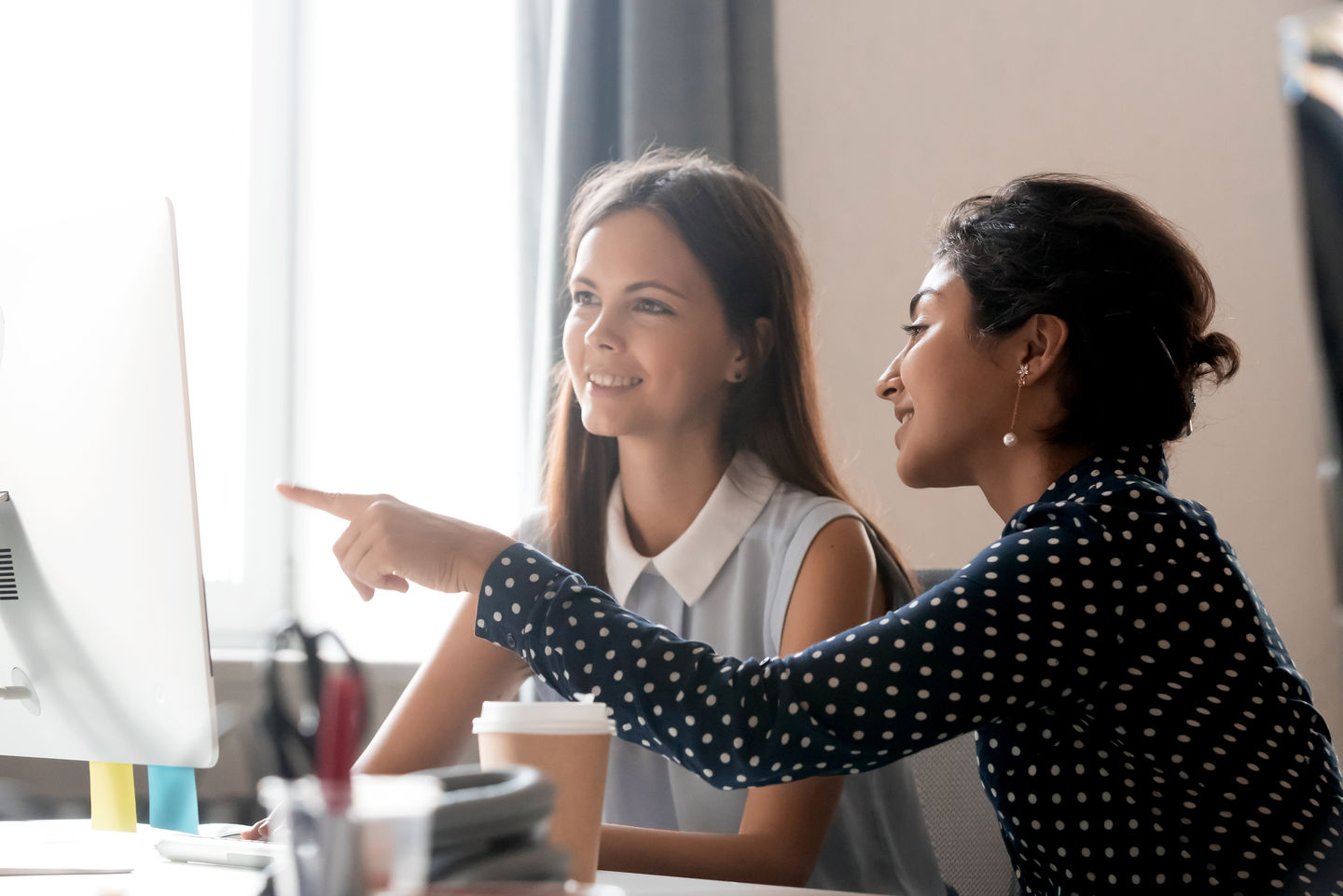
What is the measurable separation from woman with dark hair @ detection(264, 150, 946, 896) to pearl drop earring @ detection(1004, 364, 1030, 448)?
0.82 ft

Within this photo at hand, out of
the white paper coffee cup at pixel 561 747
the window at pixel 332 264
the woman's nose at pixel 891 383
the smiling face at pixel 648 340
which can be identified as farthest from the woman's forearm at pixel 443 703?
the window at pixel 332 264

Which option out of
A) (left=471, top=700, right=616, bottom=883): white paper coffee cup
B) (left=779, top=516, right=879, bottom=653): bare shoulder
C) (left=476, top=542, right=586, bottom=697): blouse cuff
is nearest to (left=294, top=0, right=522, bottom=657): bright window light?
(left=779, top=516, right=879, bottom=653): bare shoulder

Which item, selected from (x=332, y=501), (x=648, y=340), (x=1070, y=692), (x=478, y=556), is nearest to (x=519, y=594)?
(x=478, y=556)

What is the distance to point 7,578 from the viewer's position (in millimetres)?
875

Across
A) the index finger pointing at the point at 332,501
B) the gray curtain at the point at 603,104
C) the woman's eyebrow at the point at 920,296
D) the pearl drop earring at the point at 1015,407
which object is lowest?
the index finger pointing at the point at 332,501

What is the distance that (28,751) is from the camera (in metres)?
0.89

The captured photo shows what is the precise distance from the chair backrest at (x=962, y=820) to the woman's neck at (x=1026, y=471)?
0.26 meters

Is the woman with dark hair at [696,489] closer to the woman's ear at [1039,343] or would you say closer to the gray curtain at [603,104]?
the woman's ear at [1039,343]

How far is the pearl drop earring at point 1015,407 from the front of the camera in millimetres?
1014

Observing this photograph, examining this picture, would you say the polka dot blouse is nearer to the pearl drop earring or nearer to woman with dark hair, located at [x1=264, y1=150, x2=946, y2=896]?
the pearl drop earring

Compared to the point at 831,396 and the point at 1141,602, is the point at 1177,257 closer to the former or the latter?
the point at 1141,602

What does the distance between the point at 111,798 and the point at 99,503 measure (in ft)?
1.02

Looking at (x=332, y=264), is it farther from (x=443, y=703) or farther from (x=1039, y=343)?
(x=1039, y=343)

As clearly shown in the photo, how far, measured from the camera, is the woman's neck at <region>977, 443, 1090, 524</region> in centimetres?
102
